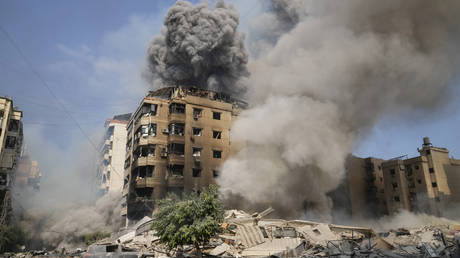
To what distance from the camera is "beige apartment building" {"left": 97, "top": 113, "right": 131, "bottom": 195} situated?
234 ft

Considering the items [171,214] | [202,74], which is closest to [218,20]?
[202,74]

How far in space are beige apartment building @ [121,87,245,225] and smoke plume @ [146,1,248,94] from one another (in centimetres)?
374

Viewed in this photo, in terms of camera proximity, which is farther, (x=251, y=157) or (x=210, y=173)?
(x=210, y=173)

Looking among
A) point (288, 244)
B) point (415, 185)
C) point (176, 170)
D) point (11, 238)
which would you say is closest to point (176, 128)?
point (176, 170)

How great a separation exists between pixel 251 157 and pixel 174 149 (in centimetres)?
978

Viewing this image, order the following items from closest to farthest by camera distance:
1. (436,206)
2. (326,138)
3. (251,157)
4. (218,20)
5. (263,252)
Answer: (263,252) < (326,138) < (251,157) < (218,20) < (436,206)

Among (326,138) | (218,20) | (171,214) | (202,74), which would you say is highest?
(218,20)

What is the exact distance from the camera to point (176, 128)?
42.1 metres

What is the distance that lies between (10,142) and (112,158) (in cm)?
3140

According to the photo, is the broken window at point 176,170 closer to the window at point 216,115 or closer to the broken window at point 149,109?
the broken window at point 149,109

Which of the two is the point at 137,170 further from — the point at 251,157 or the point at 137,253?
the point at 137,253

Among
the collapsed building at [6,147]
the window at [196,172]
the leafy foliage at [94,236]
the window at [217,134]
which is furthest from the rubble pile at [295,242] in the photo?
the collapsed building at [6,147]

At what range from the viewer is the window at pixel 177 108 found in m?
42.7

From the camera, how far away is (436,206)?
50.2 metres
